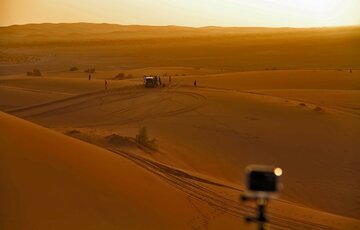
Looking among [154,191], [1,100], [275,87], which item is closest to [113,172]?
[154,191]

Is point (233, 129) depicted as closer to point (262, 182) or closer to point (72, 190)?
point (72, 190)

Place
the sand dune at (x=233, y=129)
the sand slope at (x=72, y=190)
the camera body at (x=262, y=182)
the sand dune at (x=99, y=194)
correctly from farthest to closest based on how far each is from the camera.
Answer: the sand dune at (x=233, y=129) → the sand dune at (x=99, y=194) → the sand slope at (x=72, y=190) → the camera body at (x=262, y=182)

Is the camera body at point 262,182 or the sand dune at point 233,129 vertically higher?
the camera body at point 262,182

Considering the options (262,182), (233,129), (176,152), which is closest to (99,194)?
(262,182)

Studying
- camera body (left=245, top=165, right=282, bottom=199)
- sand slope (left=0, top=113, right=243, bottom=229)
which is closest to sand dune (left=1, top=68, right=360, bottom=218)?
sand slope (left=0, top=113, right=243, bottom=229)

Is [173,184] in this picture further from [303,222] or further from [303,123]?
[303,123]

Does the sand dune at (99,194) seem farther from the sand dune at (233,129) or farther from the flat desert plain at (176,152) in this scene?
the sand dune at (233,129)

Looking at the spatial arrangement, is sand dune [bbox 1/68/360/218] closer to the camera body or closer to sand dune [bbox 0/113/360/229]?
sand dune [bbox 0/113/360/229]

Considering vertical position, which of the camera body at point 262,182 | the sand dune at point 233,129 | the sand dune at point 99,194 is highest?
the camera body at point 262,182

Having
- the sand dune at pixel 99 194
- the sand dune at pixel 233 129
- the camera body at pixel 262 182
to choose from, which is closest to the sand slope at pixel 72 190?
the sand dune at pixel 99 194
